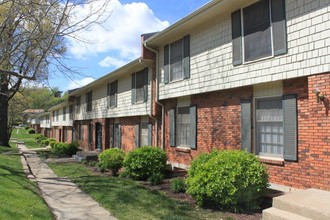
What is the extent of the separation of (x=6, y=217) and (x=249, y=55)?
697 cm

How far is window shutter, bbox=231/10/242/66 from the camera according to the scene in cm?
990

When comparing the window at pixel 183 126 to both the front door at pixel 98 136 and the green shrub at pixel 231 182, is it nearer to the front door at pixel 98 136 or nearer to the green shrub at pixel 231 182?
the green shrub at pixel 231 182

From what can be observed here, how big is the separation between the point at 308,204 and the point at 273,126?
3229 millimetres

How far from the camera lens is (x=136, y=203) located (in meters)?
8.84

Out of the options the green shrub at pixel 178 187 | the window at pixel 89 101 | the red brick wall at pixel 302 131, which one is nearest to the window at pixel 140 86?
the red brick wall at pixel 302 131

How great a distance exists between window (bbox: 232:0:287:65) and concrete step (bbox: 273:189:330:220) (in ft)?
11.3

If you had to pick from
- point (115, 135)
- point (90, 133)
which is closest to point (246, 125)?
point (115, 135)

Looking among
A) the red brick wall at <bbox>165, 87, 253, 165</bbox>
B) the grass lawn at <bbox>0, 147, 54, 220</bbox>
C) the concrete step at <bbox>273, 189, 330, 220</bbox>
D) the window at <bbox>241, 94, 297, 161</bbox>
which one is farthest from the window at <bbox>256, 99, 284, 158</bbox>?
the grass lawn at <bbox>0, 147, 54, 220</bbox>

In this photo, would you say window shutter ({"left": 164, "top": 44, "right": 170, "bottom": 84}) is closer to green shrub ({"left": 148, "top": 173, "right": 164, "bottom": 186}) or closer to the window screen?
green shrub ({"left": 148, "top": 173, "right": 164, "bottom": 186})

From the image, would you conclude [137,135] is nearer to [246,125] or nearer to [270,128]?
[246,125]

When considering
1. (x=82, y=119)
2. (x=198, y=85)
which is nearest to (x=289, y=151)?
(x=198, y=85)

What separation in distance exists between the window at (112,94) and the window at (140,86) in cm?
328

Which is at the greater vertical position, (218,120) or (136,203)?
(218,120)

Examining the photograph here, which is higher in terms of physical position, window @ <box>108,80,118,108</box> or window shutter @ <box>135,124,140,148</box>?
window @ <box>108,80,118,108</box>
